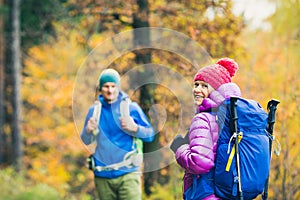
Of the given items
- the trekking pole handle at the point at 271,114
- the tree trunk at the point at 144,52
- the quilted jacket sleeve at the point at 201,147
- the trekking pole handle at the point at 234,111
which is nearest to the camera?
the trekking pole handle at the point at 234,111

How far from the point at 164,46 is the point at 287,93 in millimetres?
2419

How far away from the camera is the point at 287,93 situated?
8.16m

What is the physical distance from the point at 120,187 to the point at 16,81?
12.3 m

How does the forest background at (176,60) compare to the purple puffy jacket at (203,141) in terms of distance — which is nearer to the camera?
the purple puffy jacket at (203,141)

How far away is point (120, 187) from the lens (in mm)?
6656

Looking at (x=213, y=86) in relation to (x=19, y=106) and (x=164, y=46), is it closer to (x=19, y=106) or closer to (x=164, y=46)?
(x=164, y=46)

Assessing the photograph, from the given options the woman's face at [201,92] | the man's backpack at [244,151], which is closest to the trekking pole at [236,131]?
the man's backpack at [244,151]

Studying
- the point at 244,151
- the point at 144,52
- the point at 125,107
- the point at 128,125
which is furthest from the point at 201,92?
the point at 144,52

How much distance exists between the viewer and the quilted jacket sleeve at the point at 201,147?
4.02m

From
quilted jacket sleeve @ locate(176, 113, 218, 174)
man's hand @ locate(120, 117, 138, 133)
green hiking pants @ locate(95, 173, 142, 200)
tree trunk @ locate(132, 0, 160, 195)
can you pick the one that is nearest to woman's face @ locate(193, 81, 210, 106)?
quilted jacket sleeve @ locate(176, 113, 218, 174)

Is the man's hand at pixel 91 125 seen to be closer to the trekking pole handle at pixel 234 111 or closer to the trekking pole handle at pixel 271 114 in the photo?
the trekking pole handle at pixel 271 114

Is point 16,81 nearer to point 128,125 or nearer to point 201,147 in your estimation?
point 128,125

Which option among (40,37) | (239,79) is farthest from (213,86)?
(40,37)

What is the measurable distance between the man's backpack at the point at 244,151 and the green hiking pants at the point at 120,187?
276cm
